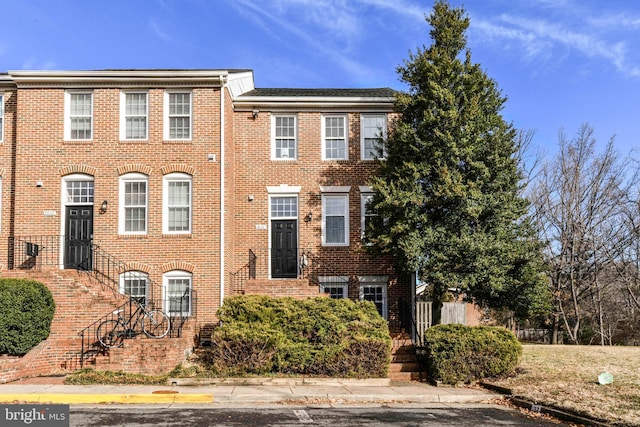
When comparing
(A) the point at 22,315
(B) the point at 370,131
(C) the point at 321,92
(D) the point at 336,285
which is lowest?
(A) the point at 22,315

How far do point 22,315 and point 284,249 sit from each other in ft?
27.1

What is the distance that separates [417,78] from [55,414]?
12.9 m

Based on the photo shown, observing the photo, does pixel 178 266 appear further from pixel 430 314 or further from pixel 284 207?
pixel 430 314

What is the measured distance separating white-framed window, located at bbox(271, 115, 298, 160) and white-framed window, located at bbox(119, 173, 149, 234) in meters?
4.48

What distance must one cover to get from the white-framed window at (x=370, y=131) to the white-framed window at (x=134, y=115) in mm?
7156

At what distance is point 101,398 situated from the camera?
11.7m

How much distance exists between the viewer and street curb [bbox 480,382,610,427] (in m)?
9.97

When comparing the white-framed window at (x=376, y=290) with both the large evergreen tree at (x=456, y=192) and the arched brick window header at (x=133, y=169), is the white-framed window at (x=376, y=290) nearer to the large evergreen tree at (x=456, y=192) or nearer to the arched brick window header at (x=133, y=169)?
the large evergreen tree at (x=456, y=192)

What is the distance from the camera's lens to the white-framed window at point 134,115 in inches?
741

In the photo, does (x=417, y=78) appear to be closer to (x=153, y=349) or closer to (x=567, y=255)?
(x=153, y=349)

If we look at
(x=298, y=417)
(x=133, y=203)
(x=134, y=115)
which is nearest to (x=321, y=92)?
(x=134, y=115)

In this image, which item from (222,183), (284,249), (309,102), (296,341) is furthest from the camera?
(309,102)

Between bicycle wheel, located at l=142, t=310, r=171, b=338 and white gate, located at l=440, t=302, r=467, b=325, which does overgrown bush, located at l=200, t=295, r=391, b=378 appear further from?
white gate, located at l=440, t=302, r=467, b=325

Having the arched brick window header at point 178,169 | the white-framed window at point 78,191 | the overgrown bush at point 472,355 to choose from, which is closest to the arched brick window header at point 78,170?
the white-framed window at point 78,191
